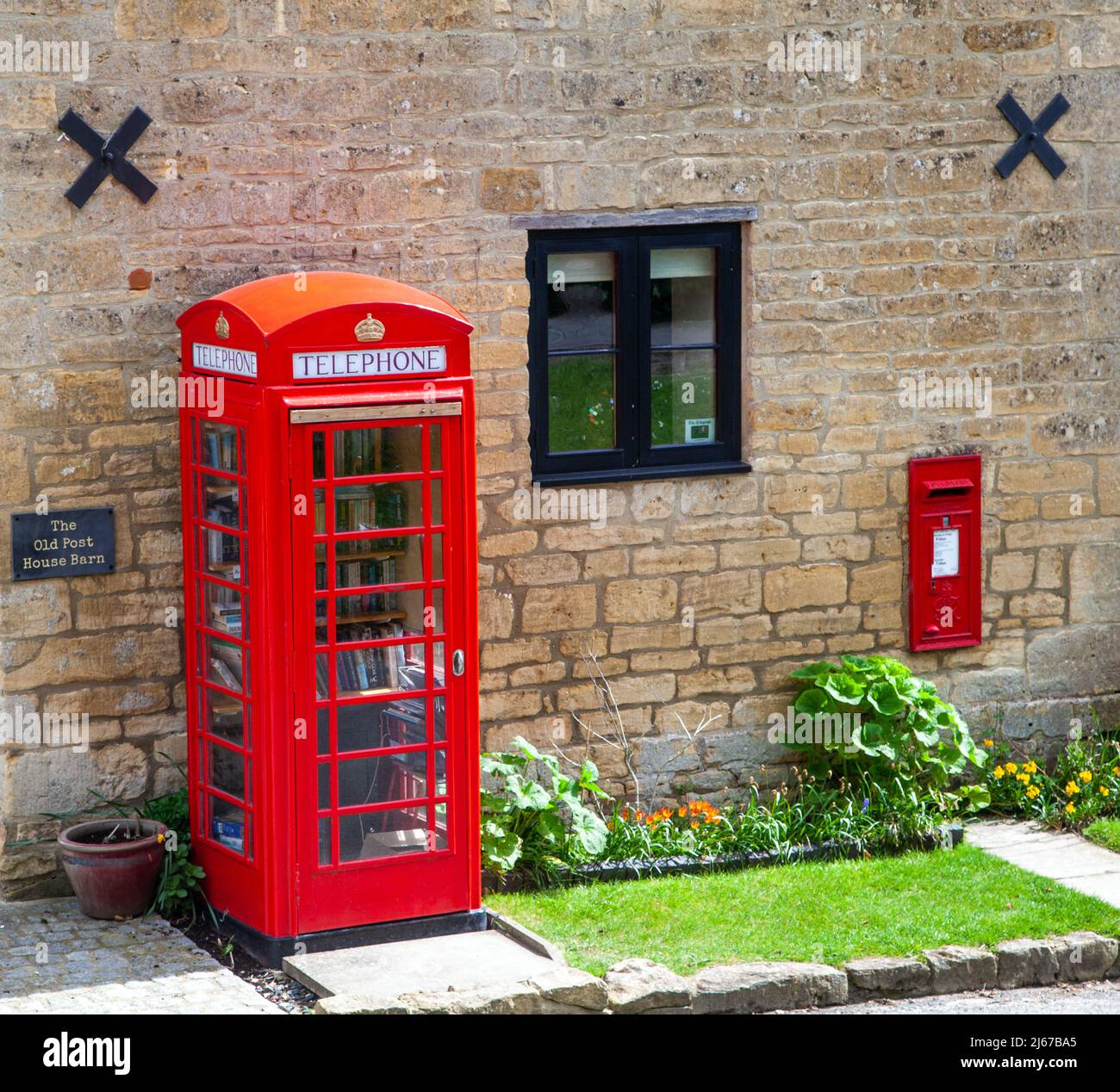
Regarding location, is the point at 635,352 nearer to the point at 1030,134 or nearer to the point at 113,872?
the point at 1030,134

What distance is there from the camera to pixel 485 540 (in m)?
8.84

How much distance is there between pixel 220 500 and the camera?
25.5 feet

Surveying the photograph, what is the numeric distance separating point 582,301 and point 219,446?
224 cm

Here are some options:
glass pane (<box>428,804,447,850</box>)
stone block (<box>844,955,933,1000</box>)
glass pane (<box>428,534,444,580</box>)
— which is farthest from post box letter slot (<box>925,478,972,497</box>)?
glass pane (<box>428,804,447,850</box>)

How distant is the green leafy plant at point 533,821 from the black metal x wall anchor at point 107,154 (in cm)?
320

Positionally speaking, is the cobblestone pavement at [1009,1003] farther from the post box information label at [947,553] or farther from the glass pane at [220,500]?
the glass pane at [220,500]

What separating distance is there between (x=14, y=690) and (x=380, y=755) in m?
1.80

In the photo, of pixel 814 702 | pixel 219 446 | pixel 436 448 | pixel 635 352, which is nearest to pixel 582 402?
pixel 635 352

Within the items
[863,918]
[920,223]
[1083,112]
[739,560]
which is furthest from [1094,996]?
[1083,112]

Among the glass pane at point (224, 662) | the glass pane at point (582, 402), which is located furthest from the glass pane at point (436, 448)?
the glass pane at point (582, 402)

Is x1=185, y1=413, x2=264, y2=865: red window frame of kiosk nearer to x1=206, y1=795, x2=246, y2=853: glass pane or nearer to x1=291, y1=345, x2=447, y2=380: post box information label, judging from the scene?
x1=206, y1=795, x2=246, y2=853: glass pane

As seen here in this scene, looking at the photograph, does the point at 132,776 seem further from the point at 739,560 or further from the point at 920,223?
the point at 920,223

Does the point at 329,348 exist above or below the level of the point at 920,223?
below

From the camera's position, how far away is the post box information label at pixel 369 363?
7242 millimetres
